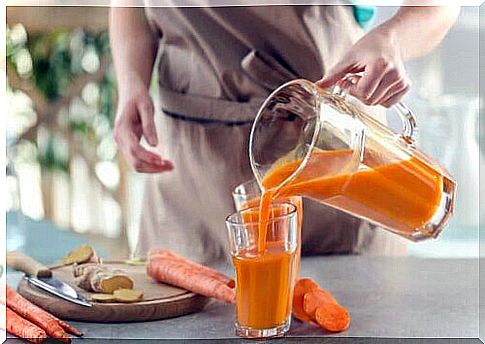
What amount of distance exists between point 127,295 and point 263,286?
21cm

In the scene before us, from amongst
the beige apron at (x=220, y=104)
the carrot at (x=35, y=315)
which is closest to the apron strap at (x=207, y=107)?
the beige apron at (x=220, y=104)

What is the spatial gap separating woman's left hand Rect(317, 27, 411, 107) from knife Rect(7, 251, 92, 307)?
0.43 metres

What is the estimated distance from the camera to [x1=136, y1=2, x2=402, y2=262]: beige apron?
135 centimetres

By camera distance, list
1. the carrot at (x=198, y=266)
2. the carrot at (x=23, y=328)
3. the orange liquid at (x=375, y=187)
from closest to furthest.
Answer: the orange liquid at (x=375, y=187) → the carrot at (x=23, y=328) → the carrot at (x=198, y=266)

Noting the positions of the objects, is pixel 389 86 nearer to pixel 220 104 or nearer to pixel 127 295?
pixel 220 104

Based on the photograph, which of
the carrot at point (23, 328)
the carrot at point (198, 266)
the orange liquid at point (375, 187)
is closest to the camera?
the orange liquid at point (375, 187)

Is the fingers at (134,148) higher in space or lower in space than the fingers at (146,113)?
lower

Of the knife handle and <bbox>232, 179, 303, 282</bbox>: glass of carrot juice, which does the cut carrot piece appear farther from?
the knife handle

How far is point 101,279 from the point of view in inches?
53.1

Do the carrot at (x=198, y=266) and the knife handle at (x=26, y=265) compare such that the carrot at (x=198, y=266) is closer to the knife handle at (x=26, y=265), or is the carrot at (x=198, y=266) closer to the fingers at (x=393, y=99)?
the knife handle at (x=26, y=265)

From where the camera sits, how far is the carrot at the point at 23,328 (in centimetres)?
123

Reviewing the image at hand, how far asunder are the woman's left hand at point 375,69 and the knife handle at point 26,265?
1.54 ft

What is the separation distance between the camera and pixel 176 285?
1340mm

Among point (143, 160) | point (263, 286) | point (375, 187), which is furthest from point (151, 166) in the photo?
point (375, 187)
